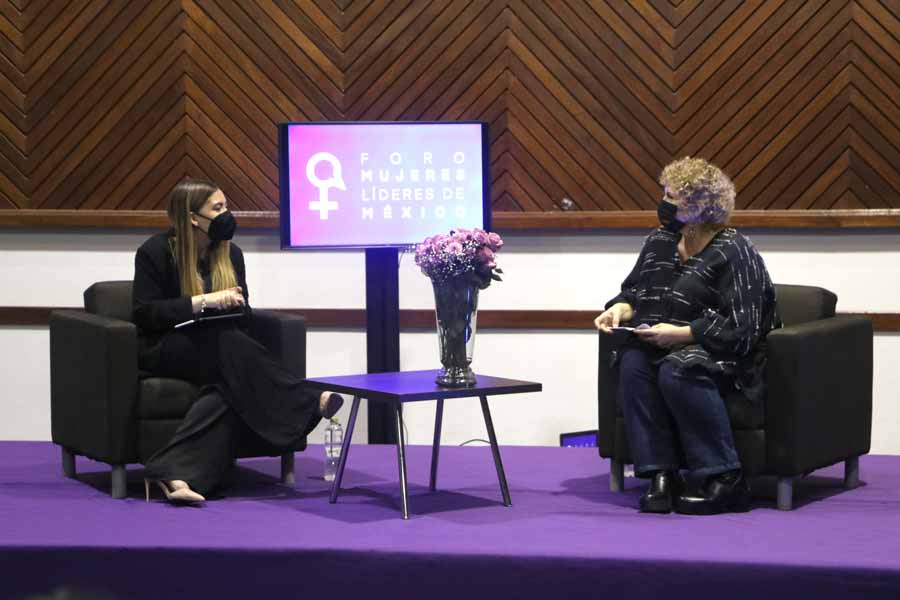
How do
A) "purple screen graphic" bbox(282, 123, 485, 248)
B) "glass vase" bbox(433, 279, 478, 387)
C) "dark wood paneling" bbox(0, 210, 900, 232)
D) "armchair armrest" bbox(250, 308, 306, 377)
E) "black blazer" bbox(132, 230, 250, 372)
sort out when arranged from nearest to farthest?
"glass vase" bbox(433, 279, 478, 387), "black blazer" bbox(132, 230, 250, 372), "armchair armrest" bbox(250, 308, 306, 377), "purple screen graphic" bbox(282, 123, 485, 248), "dark wood paneling" bbox(0, 210, 900, 232)

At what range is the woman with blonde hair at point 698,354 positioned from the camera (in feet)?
12.9

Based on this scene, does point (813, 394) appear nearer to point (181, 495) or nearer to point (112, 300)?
point (181, 495)

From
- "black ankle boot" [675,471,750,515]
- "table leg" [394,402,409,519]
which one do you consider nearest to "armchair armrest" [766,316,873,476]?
"black ankle boot" [675,471,750,515]

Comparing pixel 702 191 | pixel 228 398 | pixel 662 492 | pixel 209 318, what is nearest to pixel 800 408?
pixel 662 492

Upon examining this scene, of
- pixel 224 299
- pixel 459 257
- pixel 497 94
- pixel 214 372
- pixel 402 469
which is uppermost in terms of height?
pixel 497 94

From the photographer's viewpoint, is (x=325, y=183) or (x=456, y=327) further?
(x=325, y=183)

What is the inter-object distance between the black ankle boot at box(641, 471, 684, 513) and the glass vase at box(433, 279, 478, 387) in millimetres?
638

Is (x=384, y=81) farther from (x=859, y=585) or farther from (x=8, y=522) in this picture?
(x=859, y=585)

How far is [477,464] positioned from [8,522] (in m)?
1.74

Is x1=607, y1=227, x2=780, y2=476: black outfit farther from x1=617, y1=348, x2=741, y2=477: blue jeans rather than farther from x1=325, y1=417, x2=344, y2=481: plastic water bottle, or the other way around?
x1=325, y1=417, x2=344, y2=481: plastic water bottle

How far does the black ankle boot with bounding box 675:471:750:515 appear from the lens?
3932mm

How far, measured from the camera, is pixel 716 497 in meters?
3.93

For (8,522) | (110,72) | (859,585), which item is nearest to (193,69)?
(110,72)

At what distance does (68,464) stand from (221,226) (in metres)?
1.04
